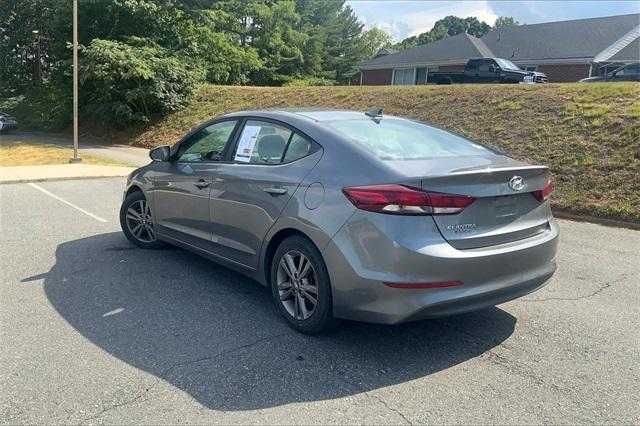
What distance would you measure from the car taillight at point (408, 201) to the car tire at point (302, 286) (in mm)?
553

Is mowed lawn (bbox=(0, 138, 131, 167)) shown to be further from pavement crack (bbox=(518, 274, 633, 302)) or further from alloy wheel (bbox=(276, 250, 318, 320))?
pavement crack (bbox=(518, 274, 633, 302))

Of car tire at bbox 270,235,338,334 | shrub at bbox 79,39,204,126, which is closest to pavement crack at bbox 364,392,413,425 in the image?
car tire at bbox 270,235,338,334

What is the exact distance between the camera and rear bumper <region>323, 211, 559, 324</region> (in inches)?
126

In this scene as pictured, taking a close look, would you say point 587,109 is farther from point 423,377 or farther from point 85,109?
point 85,109

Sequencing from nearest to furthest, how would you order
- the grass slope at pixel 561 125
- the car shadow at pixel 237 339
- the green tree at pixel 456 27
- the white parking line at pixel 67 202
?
the car shadow at pixel 237 339, the white parking line at pixel 67 202, the grass slope at pixel 561 125, the green tree at pixel 456 27

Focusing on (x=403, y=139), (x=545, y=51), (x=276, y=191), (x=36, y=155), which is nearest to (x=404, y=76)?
(x=545, y=51)

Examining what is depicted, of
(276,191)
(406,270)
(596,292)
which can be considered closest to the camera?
(406,270)

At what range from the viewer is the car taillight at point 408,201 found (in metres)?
3.22

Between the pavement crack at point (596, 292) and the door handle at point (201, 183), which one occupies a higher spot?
the door handle at point (201, 183)

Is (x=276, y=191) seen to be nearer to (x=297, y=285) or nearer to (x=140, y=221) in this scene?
(x=297, y=285)

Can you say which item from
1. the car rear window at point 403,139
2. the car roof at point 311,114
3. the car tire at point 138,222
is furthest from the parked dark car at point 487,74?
the car tire at point 138,222

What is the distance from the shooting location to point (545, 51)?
102 feet

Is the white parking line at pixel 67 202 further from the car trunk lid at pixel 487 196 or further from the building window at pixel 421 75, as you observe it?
the building window at pixel 421 75

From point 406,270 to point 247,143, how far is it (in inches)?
75.6
